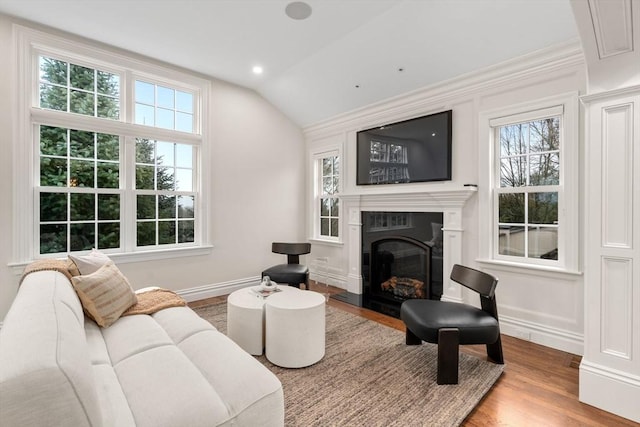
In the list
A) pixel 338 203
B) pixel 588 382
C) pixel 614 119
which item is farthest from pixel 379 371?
pixel 338 203

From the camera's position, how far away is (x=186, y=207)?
427 cm

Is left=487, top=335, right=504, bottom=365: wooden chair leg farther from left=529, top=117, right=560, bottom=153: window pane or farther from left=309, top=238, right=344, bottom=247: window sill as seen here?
left=309, top=238, right=344, bottom=247: window sill

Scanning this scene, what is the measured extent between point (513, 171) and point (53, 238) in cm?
491

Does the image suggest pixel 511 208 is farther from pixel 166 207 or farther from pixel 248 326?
pixel 166 207

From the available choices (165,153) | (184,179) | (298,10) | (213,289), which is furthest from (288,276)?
(298,10)

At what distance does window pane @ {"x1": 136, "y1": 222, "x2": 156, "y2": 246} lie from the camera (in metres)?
3.88

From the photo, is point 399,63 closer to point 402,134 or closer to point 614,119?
point 402,134

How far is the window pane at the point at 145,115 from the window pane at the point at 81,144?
55 centimetres

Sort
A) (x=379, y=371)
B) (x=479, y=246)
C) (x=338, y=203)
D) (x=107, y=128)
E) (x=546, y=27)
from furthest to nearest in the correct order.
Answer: (x=338, y=203) → (x=107, y=128) → (x=479, y=246) → (x=546, y=27) → (x=379, y=371)

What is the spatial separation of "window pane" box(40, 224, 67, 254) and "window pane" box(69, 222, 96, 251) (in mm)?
66

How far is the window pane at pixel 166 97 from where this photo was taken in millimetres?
4051

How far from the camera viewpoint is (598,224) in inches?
79.7

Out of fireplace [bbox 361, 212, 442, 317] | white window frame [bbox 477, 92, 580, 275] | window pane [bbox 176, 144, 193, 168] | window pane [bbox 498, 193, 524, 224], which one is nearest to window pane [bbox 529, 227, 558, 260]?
white window frame [bbox 477, 92, 580, 275]

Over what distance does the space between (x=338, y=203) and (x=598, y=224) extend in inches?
132
